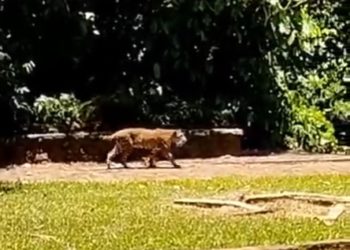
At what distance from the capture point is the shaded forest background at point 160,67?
12.0 metres

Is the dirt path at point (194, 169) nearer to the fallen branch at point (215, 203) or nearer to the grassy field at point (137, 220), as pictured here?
the grassy field at point (137, 220)

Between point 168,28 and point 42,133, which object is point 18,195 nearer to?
point 42,133

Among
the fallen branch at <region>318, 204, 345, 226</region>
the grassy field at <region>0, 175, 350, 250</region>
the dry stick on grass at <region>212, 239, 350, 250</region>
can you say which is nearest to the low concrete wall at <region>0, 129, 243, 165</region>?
the grassy field at <region>0, 175, 350, 250</region>

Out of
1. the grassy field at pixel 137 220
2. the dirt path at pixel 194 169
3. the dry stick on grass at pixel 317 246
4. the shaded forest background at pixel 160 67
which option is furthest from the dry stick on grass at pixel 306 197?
the shaded forest background at pixel 160 67

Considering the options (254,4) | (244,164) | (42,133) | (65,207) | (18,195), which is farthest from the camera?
(254,4)

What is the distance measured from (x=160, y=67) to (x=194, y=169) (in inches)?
92.6

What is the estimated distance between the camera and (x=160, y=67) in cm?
1241

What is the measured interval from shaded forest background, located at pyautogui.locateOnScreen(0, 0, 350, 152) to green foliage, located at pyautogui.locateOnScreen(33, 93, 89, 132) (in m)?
0.01

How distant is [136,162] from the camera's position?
1118cm

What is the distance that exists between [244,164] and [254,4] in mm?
2298

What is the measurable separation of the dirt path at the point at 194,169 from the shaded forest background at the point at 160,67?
104cm

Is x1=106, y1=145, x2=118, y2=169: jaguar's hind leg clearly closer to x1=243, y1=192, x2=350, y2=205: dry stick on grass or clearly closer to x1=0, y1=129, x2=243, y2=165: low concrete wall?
x1=0, y1=129, x2=243, y2=165: low concrete wall

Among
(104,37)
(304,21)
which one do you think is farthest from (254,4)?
(104,37)

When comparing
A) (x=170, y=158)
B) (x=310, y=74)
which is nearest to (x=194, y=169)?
(x=170, y=158)
